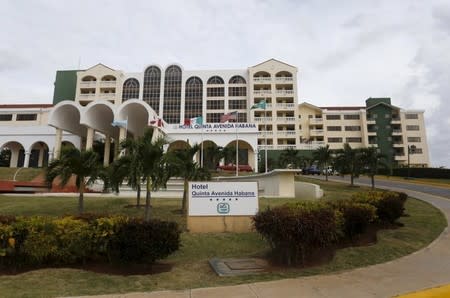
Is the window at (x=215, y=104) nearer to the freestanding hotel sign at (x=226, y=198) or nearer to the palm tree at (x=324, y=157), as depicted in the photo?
the palm tree at (x=324, y=157)

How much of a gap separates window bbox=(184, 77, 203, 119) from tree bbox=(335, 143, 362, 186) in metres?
34.1

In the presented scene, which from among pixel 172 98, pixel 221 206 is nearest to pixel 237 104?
pixel 172 98

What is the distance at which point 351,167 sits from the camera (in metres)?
26.9

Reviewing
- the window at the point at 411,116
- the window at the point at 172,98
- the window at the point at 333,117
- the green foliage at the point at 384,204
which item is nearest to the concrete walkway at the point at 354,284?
the green foliage at the point at 384,204

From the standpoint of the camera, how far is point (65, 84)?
63.6 meters

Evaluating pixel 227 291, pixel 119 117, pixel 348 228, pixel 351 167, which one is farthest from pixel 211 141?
pixel 227 291

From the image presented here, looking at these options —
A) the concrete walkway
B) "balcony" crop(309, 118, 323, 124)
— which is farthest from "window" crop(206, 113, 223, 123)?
the concrete walkway

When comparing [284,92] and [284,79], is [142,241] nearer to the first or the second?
[284,92]

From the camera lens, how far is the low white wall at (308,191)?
1984 cm

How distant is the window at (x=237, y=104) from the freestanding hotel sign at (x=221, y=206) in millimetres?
47489

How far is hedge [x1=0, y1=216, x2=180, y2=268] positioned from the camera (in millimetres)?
6762

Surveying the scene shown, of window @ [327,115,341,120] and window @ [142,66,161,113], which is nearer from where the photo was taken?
window @ [142,66,161,113]

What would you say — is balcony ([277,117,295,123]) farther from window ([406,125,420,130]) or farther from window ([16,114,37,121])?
window ([16,114,37,121])

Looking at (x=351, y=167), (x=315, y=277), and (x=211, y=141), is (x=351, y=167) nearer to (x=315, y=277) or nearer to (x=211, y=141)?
(x=211, y=141)
